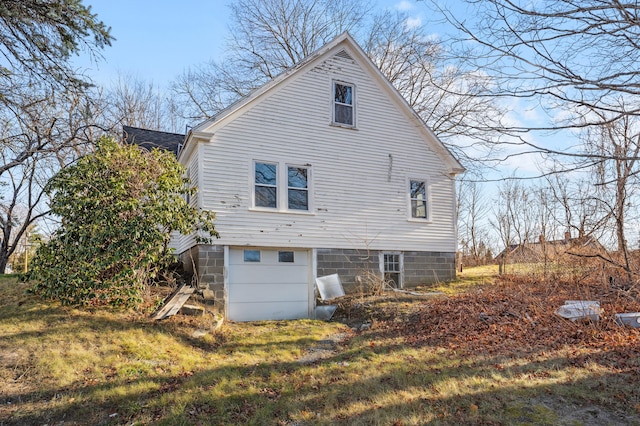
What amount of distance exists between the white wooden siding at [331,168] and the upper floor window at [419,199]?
0.78 ft

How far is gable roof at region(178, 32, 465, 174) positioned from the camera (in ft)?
36.4

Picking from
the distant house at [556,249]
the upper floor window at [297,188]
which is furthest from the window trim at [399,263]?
the distant house at [556,249]

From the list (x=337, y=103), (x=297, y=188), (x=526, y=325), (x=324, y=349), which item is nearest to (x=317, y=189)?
(x=297, y=188)

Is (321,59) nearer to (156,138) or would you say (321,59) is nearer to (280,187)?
(280,187)

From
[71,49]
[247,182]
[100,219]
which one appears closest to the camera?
[71,49]

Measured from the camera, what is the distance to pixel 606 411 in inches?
202

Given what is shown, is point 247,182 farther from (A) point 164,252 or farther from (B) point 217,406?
(B) point 217,406

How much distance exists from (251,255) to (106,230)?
4.04 meters

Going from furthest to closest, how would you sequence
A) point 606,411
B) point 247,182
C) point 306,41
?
point 306,41 < point 247,182 < point 606,411

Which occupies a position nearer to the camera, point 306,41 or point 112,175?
point 112,175

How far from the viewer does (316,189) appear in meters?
12.2

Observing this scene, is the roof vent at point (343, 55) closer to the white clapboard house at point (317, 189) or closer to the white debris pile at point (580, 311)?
the white clapboard house at point (317, 189)

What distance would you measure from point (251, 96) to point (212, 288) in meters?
5.21

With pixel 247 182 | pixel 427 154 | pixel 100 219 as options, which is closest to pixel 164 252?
pixel 100 219
